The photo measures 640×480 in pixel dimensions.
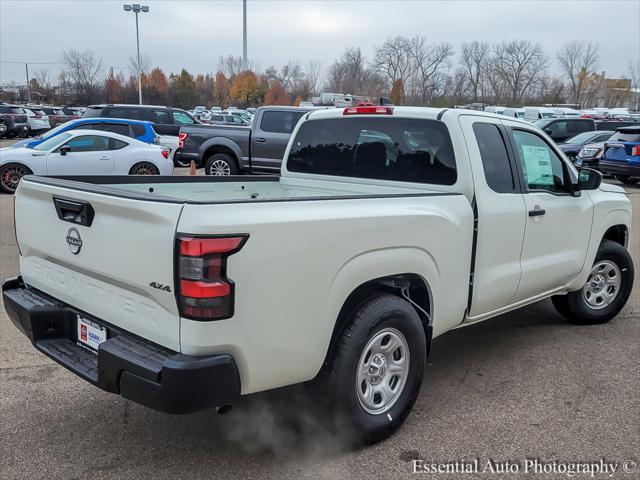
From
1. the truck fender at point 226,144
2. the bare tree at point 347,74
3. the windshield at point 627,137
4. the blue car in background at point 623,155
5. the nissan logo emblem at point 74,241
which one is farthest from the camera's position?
the bare tree at point 347,74

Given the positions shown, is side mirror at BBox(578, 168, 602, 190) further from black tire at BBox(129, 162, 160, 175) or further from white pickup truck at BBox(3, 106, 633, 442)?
black tire at BBox(129, 162, 160, 175)

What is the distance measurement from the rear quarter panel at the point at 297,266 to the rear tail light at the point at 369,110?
44.3 inches

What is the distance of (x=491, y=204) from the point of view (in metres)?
3.87

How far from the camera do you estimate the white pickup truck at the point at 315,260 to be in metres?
2.52

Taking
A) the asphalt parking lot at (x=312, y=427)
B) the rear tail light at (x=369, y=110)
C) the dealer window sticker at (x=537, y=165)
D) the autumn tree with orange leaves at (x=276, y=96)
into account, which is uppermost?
the autumn tree with orange leaves at (x=276, y=96)

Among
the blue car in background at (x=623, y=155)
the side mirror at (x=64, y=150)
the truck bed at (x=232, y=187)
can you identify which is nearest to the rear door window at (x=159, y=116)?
the side mirror at (x=64, y=150)

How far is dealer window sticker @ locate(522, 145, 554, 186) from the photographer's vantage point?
441 cm

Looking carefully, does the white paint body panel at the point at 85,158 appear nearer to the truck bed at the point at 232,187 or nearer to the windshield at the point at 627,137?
the truck bed at the point at 232,187

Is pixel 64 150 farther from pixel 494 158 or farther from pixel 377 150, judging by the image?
pixel 494 158

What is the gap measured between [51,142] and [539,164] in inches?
438

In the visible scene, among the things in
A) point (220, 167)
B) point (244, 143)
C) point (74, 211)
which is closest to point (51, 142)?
point (220, 167)

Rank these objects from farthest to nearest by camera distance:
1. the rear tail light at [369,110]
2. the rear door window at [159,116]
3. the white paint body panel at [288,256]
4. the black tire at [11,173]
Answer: the rear door window at [159,116] < the black tire at [11,173] < the rear tail light at [369,110] < the white paint body panel at [288,256]

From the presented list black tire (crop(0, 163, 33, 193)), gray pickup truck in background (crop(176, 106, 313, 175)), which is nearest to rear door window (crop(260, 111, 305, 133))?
gray pickup truck in background (crop(176, 106, 313, 175))

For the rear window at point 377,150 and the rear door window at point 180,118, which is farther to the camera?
the rear door window at point 180,118
